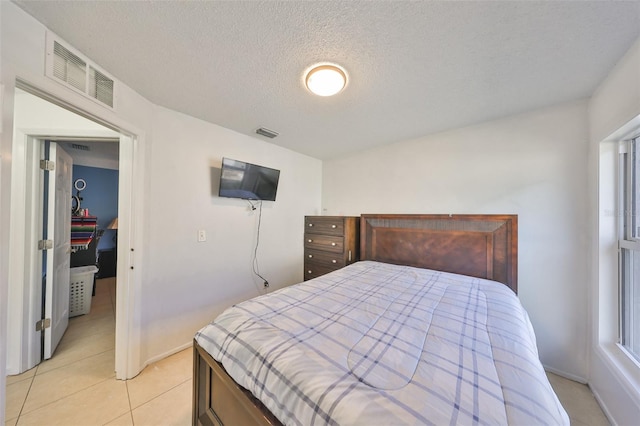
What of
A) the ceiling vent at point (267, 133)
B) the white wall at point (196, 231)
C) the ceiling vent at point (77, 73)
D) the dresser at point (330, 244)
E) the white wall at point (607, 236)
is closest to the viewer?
the ceiling vent at point (77, 73)

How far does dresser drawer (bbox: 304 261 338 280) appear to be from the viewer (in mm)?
2817

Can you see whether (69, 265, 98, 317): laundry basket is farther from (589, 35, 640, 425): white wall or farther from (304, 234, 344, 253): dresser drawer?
(589, 35, 640, 425): white wall

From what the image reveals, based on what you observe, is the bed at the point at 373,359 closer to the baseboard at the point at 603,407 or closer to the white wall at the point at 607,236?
the white wall at the point at 607,236

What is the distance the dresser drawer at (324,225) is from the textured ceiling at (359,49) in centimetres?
136

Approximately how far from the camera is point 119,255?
1727mm

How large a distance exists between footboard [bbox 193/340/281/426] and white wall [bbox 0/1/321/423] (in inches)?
33.4

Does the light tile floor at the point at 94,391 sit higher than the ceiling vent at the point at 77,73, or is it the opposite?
the ceiling vent at the point at 77,73

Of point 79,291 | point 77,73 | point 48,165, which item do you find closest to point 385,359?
point 77,73

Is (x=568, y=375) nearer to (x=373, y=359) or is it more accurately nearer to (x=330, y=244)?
(x=373, y=359)

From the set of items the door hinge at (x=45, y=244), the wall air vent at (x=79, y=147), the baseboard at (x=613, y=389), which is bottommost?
the baseboard at (x=613, y=389)

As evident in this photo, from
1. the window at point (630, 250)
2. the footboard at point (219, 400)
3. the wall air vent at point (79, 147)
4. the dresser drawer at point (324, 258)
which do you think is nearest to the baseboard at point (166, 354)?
the footboard at point (219, 400)

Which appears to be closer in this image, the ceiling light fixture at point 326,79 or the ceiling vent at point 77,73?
the ceiling vent at point 77,73

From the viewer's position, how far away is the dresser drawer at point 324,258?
2.69m

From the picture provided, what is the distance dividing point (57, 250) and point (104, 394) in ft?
4.71
